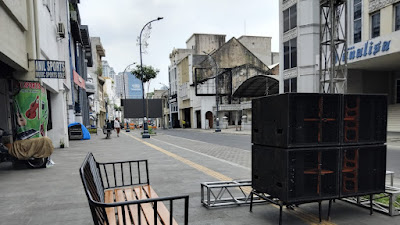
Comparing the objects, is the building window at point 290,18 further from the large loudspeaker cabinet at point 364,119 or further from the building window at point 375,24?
the large loudspeaker cabinet at point 364,119

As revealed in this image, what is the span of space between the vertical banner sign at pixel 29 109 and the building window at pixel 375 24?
2073 cm

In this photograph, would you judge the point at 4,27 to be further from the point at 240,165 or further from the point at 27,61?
the point at 240,165

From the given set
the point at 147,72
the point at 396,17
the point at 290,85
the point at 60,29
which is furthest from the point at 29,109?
the point at 147,72

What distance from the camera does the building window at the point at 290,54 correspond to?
82.0 ft

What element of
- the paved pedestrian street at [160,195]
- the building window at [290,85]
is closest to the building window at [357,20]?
the building window at [290,85]

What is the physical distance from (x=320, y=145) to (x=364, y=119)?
2.57 feet

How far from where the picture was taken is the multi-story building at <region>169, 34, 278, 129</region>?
127 ft

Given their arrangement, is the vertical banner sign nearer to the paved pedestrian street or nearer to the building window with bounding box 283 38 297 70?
the paved pedestrian street

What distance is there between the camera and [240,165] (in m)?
8.39

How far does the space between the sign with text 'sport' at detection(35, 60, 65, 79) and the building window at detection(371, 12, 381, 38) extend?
20058 mm

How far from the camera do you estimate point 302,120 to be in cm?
338

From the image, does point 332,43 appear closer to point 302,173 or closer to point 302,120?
point 302,120

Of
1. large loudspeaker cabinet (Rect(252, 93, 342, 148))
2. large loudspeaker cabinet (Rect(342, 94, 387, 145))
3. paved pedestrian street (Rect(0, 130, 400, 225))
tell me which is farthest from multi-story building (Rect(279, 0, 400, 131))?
large loudspeaker cabinet (Rect(252, 93, 342, 148))

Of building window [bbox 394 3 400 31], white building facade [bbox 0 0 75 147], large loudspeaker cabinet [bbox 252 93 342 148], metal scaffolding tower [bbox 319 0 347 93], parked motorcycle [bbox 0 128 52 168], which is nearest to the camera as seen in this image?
large loudspeaker cabinet [bbox 252 93 342 148]
